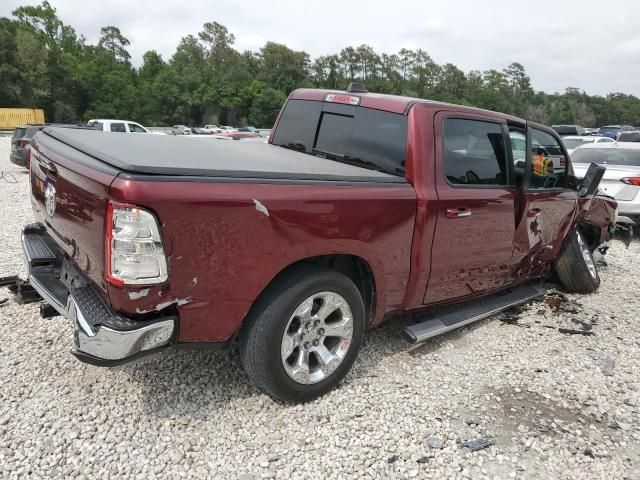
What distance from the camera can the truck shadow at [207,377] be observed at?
2900 millimetres

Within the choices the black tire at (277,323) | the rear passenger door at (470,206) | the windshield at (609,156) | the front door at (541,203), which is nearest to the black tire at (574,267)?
the front door at (541,203)

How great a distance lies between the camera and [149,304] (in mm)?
2219

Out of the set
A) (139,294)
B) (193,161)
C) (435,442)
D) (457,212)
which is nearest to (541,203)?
(457,212)

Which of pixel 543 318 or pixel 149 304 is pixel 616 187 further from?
pixel 149 304

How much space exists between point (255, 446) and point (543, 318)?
125 inches

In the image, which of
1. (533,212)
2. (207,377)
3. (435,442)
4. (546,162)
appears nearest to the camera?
(435,442)

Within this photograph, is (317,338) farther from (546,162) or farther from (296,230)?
(546,162)

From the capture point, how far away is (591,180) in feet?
14.9

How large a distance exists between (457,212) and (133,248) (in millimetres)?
2156

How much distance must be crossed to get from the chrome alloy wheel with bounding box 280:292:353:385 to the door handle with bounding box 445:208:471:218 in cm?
97

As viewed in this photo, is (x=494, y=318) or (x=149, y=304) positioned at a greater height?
(x=149, y=304)

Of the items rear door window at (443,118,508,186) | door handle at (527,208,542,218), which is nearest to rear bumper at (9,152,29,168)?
rear door window at (443,118,508,186)

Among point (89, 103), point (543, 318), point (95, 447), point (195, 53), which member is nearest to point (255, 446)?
point (95, 447)

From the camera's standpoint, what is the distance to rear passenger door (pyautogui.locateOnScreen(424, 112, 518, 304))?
3.32 m
